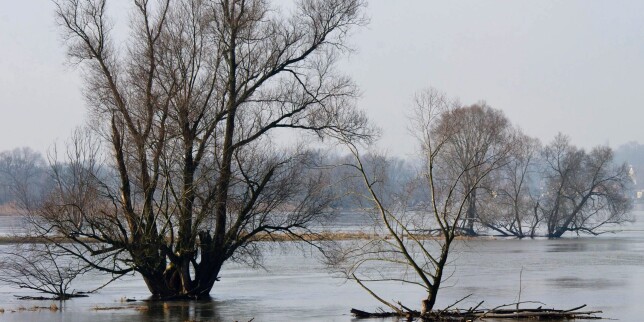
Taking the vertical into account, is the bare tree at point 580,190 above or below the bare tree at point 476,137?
below

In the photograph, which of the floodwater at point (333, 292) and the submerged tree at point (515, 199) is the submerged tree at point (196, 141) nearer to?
the floodwater at point (333, 292)

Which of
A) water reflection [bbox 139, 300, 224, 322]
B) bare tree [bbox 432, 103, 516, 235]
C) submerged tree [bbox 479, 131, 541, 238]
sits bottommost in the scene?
water reflection [bbox 139, 300, 224, 322]

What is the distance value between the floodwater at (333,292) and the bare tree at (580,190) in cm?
2111

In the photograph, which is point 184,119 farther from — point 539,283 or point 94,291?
point 539,283

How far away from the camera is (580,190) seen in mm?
67438

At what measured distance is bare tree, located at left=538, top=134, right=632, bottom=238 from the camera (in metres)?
67.5

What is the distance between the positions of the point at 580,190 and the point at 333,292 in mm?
40906

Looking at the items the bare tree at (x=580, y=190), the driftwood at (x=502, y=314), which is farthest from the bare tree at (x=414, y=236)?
the bare tree at (x=580, y=190)

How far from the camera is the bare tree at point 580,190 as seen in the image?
2657 inches

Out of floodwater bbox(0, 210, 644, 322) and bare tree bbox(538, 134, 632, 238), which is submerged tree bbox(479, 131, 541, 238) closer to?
bare tree bbox(538, 134, 632, 238)

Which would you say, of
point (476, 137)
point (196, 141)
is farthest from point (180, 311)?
point (476, 137)

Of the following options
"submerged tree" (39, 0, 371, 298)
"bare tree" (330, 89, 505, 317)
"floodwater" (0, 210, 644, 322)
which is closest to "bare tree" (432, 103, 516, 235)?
"bare tree" (330, 89, 505, 317)

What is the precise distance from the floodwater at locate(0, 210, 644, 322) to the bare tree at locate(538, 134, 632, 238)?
831 inches

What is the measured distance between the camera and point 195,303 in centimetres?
2747
